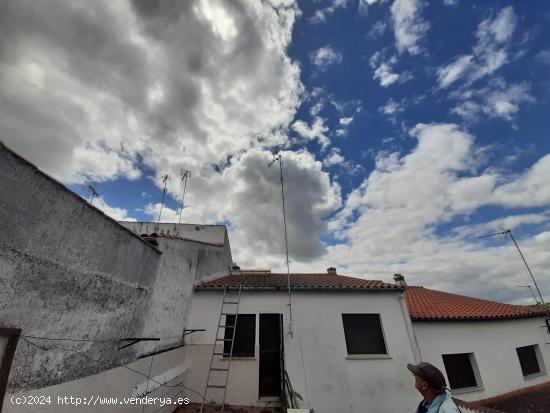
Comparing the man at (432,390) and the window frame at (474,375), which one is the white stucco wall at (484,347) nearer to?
the window frame at (474,375)

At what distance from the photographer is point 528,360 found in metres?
9.98

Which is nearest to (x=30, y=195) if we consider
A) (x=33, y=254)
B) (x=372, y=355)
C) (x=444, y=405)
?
(x=33, y=254)

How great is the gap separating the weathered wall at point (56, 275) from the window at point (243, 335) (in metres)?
3.73

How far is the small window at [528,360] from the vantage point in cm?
976

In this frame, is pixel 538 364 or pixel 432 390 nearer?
pixel 432 390

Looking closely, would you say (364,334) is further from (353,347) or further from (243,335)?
(243,335)

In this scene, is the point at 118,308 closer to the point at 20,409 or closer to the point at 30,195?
the point at 20,409

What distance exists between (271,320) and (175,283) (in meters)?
3.64

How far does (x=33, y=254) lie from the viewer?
328cm

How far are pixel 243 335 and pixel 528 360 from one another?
1182 centimetres

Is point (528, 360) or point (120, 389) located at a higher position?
point (120, 389)

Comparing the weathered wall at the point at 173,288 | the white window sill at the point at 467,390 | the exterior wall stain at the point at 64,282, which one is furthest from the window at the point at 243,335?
the white window sill at the point at 467,390

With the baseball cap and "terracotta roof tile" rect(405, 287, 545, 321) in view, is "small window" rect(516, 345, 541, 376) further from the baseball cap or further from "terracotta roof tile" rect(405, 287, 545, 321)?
the baseball cap

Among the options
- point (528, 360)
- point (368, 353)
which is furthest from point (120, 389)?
point (528, 360)
